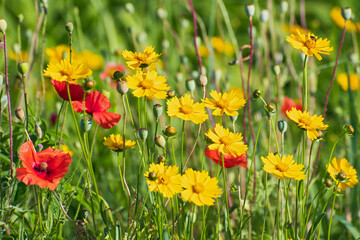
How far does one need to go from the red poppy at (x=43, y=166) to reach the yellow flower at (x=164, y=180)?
0.15m

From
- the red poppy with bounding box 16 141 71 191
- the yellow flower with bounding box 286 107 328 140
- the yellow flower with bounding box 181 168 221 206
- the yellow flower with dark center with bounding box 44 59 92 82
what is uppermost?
the yellow flower with dark center with bounding box 44 59 92 82

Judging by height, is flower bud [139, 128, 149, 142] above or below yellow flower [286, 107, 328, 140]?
below

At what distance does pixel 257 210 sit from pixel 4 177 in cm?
64

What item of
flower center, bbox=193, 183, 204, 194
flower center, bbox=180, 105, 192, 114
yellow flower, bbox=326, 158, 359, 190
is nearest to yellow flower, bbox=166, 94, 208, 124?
flower center, bbox=180, 105, 192, 114

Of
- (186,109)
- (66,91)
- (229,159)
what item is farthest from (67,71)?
(229,159)

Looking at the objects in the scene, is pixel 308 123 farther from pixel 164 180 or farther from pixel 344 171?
pixel 164 180

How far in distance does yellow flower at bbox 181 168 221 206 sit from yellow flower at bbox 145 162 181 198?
1 cm

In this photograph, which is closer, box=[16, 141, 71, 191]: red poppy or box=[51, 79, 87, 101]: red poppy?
box=[16, 141, 71, 191]: red poppy

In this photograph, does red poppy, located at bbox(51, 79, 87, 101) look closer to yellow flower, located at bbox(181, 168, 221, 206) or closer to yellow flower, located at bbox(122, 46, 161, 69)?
yellow flower, located at bbox(122, 46, 161, 69)

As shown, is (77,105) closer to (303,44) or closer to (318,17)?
(303,44)

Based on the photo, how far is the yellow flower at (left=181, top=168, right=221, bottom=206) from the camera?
73cm

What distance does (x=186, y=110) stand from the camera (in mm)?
818

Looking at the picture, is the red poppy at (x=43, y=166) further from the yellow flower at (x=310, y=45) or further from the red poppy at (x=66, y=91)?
the yellow flower at (x=310, y=45)

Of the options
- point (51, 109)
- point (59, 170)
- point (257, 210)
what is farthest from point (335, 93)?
point (59, 170)
